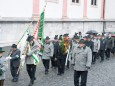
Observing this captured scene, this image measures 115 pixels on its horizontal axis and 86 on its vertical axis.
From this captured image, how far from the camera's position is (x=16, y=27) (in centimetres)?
1855

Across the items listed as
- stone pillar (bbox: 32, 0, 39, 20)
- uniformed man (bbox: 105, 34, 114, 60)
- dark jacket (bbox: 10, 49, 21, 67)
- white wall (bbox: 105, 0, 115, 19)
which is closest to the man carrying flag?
dark jacket (bbox: 10, 49, 21, 67)

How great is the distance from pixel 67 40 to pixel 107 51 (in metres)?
5.42

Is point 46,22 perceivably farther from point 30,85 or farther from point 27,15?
point 30,85

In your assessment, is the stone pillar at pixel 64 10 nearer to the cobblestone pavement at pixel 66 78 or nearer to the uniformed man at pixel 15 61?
the cobblestone pavement at pixel 66 78

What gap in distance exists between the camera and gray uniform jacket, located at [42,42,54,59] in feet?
40.9

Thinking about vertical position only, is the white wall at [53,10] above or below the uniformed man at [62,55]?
above

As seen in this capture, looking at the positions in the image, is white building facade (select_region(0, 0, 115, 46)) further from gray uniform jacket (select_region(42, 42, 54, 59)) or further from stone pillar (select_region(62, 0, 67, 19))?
gray uniform jacket (select_region(42, 42, 54, 59))

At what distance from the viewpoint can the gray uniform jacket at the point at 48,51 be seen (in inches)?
491

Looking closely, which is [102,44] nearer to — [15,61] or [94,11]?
[15,61]

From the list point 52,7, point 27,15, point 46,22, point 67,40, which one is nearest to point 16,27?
point 27,15

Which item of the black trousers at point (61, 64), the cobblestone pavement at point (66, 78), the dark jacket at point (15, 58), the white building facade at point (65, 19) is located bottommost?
the cobblestone pavement at point (66, 78)

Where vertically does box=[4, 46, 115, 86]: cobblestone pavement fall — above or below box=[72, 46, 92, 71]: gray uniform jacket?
below

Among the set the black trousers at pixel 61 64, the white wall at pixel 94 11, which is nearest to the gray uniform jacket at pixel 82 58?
the black trousers at pixel 61 64

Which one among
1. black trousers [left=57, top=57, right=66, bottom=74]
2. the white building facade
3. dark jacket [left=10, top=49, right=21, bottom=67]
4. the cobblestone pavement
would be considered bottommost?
the cobblestone pavement
